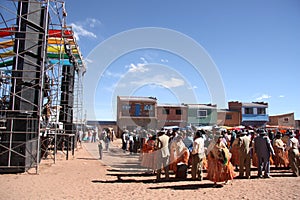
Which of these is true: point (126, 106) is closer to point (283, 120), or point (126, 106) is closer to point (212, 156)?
point (283, 120)

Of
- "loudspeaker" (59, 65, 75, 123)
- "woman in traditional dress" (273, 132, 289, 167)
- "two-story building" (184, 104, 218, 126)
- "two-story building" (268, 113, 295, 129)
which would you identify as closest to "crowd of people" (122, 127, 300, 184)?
"woman in traditional dress" (273, 132, 289, 167)

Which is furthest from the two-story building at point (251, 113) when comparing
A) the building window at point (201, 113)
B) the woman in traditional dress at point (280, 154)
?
the woman in traditional dress at point (280, 154)

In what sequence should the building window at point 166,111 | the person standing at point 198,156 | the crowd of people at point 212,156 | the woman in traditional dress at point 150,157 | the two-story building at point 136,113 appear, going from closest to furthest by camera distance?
the crowd of people at point 212,156
the person standing at point 198,156
the woman in traditional dress at point 150,157
the two-story building at point 136,113
the building window at point 166,111

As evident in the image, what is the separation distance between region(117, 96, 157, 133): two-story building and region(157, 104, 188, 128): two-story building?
103 cm

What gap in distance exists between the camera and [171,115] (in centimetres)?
3966

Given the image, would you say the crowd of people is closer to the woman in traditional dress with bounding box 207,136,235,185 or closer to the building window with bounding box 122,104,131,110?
the woman in traditional dress with bounding box 207,136,235,185

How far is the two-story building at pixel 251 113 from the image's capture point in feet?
134

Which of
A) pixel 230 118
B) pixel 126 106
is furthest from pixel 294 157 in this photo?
pixel 230 118

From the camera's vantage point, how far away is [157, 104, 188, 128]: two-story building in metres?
39.1

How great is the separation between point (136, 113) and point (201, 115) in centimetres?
1058

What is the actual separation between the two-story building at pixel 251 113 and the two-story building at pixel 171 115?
29.0ft

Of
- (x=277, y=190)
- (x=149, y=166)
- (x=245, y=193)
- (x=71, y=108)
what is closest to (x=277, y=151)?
(x=277, y=190)

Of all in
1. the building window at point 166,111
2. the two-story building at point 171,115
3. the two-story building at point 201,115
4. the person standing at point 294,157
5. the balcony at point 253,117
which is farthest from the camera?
the balcony at point 253,117

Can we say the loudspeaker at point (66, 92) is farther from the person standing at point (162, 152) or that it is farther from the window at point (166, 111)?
the window at point (166, 111)
